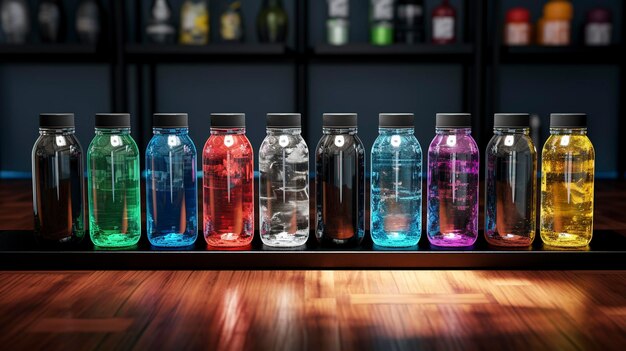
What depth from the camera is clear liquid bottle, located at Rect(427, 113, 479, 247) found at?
1060 mm

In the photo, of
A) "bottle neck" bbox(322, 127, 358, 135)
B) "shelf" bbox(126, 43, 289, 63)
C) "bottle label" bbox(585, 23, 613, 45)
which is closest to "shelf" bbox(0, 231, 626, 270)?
"bottle neck" bbox(322, 127, 358, 135)

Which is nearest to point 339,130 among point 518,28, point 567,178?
point 567,178

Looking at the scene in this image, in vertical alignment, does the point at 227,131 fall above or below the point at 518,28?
below

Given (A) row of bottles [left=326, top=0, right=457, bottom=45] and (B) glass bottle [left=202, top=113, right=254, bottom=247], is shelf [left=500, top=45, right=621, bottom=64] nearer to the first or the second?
(A) row of bottles [left=326, top=0, right=457, bottom=45]

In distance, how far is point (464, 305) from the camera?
83 cm

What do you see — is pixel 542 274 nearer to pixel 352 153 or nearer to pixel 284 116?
pixel 352 153

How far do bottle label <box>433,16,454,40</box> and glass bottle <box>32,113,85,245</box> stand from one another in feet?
5.77

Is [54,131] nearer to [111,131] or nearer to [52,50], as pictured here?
[111,131]

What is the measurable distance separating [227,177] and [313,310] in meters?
0.31

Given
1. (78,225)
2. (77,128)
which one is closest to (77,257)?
(78,225)

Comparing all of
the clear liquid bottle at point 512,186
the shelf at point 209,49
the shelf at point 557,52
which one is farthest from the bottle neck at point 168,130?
the shelf at point 557,52

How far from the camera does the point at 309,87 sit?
9.53 feet

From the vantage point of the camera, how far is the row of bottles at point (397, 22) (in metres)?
2.53

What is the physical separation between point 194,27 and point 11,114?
993 mm
